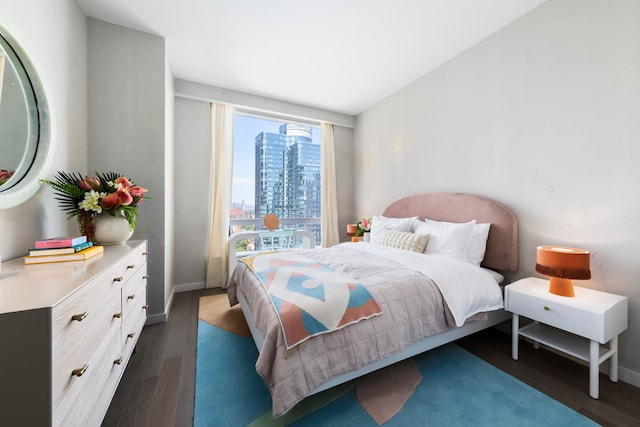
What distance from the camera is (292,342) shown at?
48.2 inches

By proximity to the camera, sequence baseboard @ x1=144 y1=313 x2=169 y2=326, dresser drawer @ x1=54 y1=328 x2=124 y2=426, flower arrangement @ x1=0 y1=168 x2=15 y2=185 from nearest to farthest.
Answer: dresser drawer @ x1=54 y1=328 x2=124 y2=426, flower arrangement @ x1=0 y1=168 x2=15 y2=185, baseboard @ x1=144 y1=313 x2=169 y2=326

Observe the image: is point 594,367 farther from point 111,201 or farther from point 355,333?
point 111,201

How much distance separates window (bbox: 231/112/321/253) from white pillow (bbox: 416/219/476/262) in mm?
2248

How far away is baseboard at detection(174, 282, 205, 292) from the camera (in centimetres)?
324

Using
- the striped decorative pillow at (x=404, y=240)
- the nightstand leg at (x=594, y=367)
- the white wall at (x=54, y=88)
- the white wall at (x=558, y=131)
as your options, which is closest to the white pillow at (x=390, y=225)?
the striped decorative pillow at (x=404, y=240)

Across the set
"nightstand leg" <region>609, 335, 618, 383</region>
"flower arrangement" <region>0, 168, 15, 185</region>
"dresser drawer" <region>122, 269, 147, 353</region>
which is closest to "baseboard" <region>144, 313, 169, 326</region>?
"dresser drawer" <region>122, 269, 147, 353</region>

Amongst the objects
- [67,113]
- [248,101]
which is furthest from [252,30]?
[67,113]

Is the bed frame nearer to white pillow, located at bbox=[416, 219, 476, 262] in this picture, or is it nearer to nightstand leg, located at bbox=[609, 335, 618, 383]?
white pillow, located at bbox=[416, 219, 476, 262]

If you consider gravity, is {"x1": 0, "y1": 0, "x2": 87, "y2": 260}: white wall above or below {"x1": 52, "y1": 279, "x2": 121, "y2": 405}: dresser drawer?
above

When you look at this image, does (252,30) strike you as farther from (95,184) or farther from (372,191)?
(372,191)

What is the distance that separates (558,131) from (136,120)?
3571 mm

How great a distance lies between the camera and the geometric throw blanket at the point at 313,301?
128cm

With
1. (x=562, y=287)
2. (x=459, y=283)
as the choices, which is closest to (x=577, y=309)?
(x=562, y=287)

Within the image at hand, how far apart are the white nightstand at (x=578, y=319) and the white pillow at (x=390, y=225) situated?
1154mm
